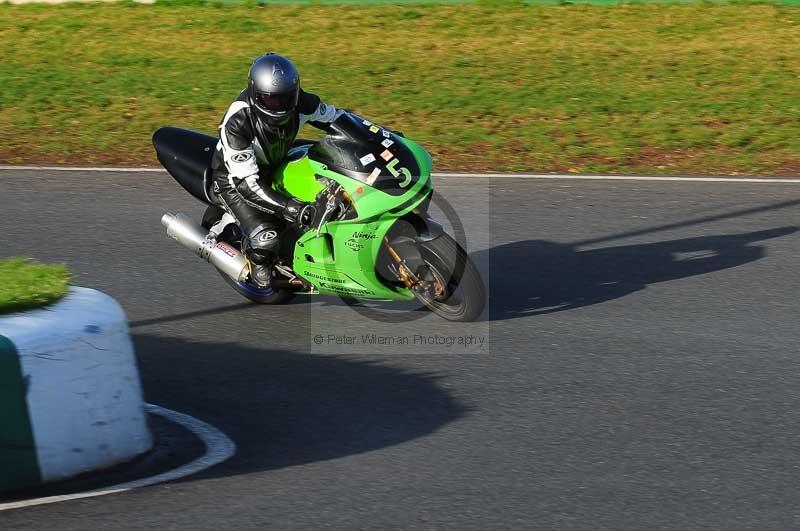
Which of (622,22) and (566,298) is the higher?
(622,22)

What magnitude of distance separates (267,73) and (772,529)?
4.17m

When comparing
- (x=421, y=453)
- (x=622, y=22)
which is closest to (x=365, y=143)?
(x=421, y=453)

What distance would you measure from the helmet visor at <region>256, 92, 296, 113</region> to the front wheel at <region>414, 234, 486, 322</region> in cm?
126

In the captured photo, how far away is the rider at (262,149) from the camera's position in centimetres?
762

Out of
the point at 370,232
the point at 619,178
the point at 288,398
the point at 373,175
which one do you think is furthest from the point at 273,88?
the point at 619,178

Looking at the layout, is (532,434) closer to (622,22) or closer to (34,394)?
(34,394)

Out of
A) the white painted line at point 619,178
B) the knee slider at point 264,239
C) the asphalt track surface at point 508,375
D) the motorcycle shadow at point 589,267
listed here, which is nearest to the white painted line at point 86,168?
the asphalt track surface at point 508,375

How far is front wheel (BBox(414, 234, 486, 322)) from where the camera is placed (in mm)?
7457

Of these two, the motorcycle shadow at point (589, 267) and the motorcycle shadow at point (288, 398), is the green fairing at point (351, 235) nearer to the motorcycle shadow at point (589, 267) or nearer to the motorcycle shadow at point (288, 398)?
the motorcycle shadow at point (288, 398)

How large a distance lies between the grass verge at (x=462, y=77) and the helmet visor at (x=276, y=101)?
4.65 m

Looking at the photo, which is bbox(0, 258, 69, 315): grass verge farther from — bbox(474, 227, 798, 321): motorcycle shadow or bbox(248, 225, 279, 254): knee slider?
bbox(474, 227, 798, 321): motorcycle shadow

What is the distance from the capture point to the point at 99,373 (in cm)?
561

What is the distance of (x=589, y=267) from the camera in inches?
361

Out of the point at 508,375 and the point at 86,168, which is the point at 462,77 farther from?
the point at 508,375
